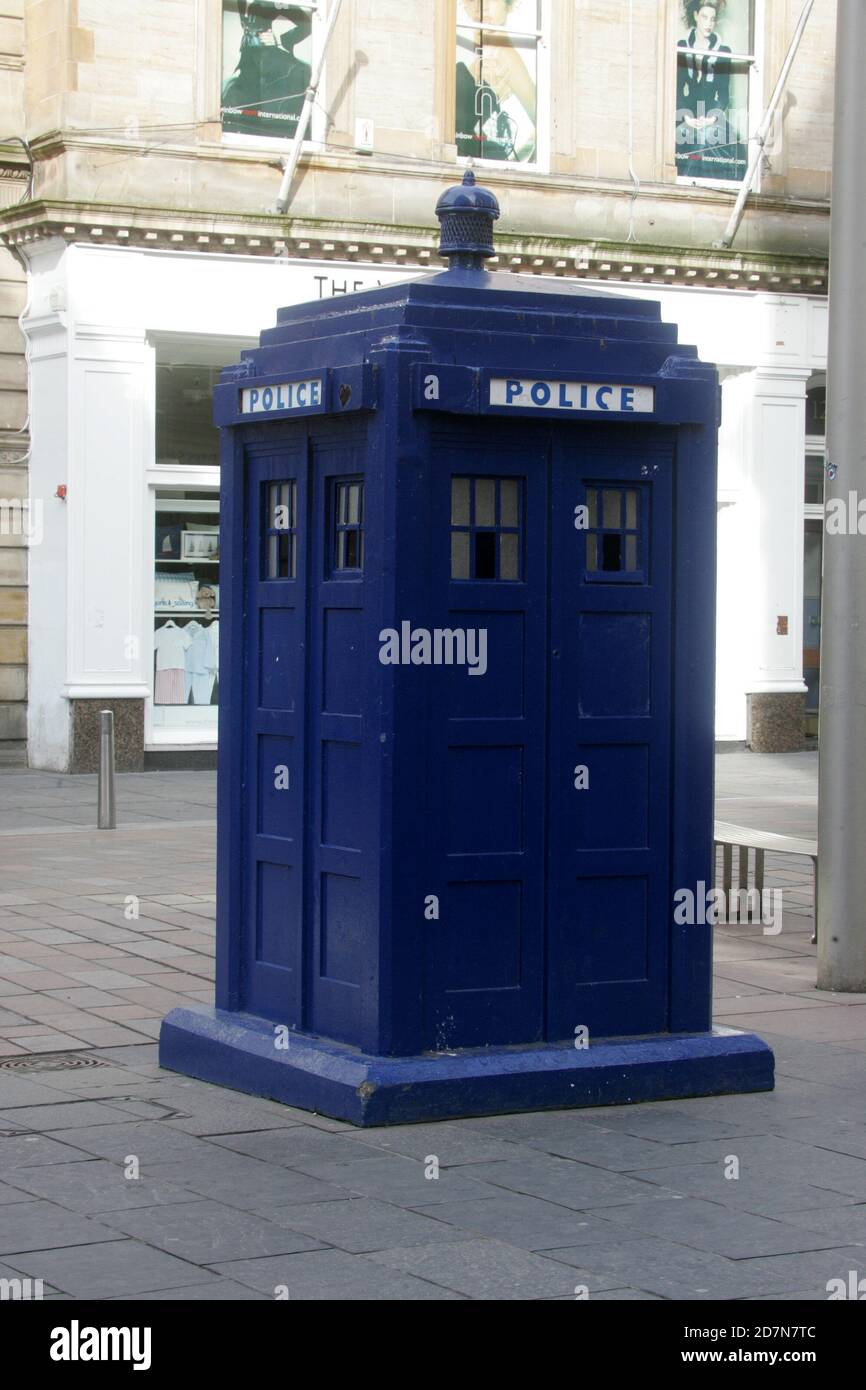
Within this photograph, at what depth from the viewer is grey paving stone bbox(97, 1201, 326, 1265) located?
17.0 feet

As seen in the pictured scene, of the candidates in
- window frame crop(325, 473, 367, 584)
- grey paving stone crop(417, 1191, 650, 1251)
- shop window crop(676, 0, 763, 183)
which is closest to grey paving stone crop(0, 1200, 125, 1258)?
grey paving stone crop(417, 1191, 650, 1251)

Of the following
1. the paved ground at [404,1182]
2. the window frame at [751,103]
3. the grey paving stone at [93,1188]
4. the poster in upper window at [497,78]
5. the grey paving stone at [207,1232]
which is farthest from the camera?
the window frame at [751,103]

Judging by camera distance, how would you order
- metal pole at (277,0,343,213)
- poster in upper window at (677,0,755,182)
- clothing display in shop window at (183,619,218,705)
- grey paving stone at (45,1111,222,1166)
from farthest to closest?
poster in upper window at (677,0,755,182) < clothing display in shop window at (183,619,218,705) < metal pole at (277,0,343,213) < grey paving stone at (45,1111,222,1166)

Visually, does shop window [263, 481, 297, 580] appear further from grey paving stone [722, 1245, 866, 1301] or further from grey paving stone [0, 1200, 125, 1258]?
grey paving stone [722, 1245, 866, 1301]

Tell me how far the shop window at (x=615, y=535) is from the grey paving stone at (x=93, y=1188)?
2.51 metres

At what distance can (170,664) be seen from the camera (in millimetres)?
20531

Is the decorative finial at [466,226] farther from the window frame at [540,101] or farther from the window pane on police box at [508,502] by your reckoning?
the window frame at [540,101]

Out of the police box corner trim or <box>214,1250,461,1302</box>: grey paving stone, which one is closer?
<box>214,1250,461,1302</box>: grey paving stone

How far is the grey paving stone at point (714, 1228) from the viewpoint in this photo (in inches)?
208

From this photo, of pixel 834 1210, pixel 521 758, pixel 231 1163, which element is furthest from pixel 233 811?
pixel 834 1210

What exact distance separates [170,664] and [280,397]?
13657mm

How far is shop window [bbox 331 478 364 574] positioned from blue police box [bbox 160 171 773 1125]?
11 mm

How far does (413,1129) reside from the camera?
6.46 metres

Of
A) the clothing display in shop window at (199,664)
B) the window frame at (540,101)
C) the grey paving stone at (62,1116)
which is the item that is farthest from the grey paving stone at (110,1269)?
the window frame at (540,101)
